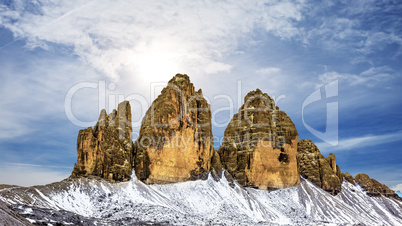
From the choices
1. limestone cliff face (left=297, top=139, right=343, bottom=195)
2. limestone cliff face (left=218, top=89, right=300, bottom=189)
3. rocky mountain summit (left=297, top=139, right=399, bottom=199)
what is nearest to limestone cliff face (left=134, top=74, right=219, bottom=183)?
limestone cliff face (left=218, top=89, right=300, bottom=189)

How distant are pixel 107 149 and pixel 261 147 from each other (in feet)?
199

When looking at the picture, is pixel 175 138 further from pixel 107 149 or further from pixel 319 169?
pixel 319 169

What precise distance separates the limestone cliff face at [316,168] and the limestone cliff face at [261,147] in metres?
15.0

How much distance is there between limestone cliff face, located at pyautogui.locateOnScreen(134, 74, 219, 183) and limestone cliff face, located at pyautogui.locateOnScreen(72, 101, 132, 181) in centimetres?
570

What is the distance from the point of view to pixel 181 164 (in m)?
113

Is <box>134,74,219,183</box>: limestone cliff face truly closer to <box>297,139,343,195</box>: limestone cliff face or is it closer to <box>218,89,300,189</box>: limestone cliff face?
<box>218,89,300,189</box>: limestone cliff face

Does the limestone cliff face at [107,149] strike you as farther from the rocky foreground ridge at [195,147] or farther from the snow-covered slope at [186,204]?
the snow-covered slope at [186,204]

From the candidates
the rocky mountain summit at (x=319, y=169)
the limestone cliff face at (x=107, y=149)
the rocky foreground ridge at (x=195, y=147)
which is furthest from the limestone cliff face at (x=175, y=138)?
the rocky mountain summit at (x=319, y=169)

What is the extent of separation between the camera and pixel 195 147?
119 m

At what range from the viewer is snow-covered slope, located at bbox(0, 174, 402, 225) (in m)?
72.2

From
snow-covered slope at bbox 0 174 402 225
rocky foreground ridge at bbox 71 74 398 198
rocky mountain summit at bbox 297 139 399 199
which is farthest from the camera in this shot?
rocky mountain summit at bbox 297 139 399 199

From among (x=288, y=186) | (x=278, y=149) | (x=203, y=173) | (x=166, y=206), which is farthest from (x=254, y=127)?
(x=166, y=206)

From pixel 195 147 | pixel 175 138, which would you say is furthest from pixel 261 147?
pixel 175 138

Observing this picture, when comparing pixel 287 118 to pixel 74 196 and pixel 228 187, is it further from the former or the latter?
pixel 74 196
